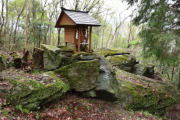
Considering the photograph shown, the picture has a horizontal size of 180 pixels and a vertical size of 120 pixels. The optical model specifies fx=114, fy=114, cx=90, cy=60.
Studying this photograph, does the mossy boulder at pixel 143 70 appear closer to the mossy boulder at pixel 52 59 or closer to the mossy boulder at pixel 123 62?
the mossy boulder at pixel 123 62

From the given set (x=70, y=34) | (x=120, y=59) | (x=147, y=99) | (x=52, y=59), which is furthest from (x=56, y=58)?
(x=120, y=59)

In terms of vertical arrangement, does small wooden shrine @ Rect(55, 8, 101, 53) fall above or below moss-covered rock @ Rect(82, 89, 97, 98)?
above

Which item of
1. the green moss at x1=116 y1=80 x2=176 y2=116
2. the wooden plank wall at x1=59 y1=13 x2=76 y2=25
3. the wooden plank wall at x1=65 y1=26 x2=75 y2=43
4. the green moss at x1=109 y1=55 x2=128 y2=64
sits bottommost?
the green moss at x1=116 y1=80 x2=176 y2=116

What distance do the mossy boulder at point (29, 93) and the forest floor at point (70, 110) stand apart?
18cm

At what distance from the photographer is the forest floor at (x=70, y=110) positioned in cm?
306

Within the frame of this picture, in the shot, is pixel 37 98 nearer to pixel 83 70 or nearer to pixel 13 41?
pixel 83 70

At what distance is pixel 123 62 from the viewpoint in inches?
422

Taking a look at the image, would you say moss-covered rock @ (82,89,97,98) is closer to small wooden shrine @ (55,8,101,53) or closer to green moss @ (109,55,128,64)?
small wooden shrine @ (55,8,101,53)

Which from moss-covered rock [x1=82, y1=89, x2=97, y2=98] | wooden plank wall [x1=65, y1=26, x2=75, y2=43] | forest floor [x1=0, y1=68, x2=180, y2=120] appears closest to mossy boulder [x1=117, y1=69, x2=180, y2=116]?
forest floor [x1=0, y1=68, x2=180, y2=120]

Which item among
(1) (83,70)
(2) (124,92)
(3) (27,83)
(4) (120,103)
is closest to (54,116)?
(3) (27,83)

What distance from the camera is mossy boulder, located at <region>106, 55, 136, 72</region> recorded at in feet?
34.6

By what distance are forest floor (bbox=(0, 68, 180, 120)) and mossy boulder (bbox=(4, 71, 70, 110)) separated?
0.18 m

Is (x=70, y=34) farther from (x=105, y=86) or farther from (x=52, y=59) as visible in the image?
(x=105, y=86)

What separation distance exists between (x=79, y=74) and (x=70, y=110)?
5.42 feet
